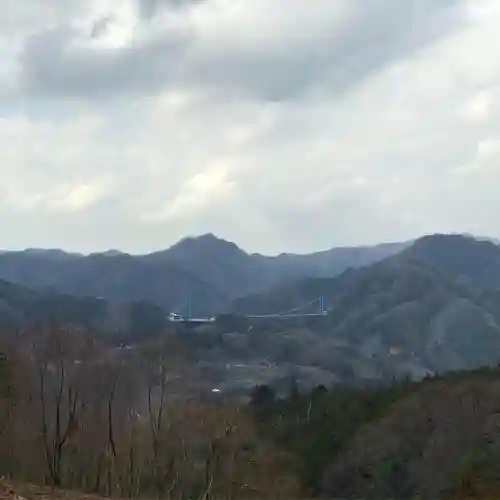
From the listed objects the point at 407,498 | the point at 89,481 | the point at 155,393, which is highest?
the point at 155,393

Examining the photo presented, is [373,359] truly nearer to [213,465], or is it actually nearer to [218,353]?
[218,353]

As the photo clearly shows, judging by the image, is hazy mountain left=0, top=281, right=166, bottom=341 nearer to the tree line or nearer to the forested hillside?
the forested hillside

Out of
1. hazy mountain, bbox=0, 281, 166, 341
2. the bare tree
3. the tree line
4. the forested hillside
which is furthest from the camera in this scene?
hazy mountain, bbox=0, 281, 166, 341

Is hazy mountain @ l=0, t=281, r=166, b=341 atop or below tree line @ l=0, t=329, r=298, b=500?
atop

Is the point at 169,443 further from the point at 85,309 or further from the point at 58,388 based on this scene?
the point at 85,309

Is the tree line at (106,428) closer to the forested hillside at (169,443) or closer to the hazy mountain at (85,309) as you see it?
the forested hillside at (169,443)

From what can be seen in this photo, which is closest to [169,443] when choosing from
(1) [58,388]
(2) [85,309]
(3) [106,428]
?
(3) [106,428]

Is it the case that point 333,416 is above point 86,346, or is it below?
below

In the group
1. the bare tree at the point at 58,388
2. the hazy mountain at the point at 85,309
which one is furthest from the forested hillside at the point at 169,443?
the hazy mountain at the point at 85,309

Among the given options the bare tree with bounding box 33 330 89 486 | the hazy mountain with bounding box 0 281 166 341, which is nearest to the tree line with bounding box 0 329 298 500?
the bare tree with bounding box 33 330 89 486

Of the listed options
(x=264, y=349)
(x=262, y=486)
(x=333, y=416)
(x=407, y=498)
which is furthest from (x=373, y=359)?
(x=262, y=486)

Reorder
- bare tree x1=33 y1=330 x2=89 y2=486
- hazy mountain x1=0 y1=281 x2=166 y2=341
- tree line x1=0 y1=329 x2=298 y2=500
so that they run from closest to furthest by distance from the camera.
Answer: bare tree x1=33 y1=330 x2=89 y2=486 < tree line x1=0 y1=329 x2=298 y2=500 < hazy mountain x1=0 y1=281 x2=166 y2=341
